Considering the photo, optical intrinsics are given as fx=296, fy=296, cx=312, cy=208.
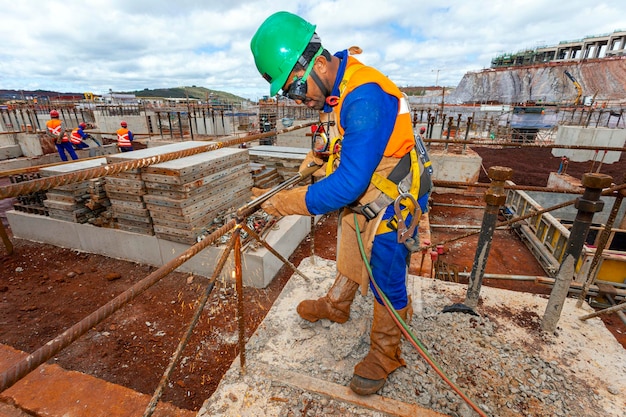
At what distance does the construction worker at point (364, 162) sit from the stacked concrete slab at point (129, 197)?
14.3 feet

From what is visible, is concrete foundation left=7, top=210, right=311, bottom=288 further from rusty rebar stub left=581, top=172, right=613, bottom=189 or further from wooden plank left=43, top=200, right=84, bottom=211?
rusty rebar stub left=581, top=172, right=613, bottom=189

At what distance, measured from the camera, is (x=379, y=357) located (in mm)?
2293

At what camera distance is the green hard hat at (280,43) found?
187cm

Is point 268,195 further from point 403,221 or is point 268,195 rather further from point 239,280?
point 403,221

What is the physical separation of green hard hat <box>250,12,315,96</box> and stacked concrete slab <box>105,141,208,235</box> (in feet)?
13.9

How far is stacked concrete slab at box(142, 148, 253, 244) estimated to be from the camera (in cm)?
524

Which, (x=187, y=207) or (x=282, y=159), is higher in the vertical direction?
(x=282, y=159)

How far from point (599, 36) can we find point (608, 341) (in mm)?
106709

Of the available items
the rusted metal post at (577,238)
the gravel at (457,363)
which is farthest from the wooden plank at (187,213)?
the rusted metal post at (577,238)

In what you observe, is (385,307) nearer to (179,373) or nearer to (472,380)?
(472,380)

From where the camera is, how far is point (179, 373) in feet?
12.7

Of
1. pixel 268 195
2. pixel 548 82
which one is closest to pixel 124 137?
pixel 268 195

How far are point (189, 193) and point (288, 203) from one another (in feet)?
12.6

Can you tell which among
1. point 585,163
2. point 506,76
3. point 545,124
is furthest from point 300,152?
point 506,76
